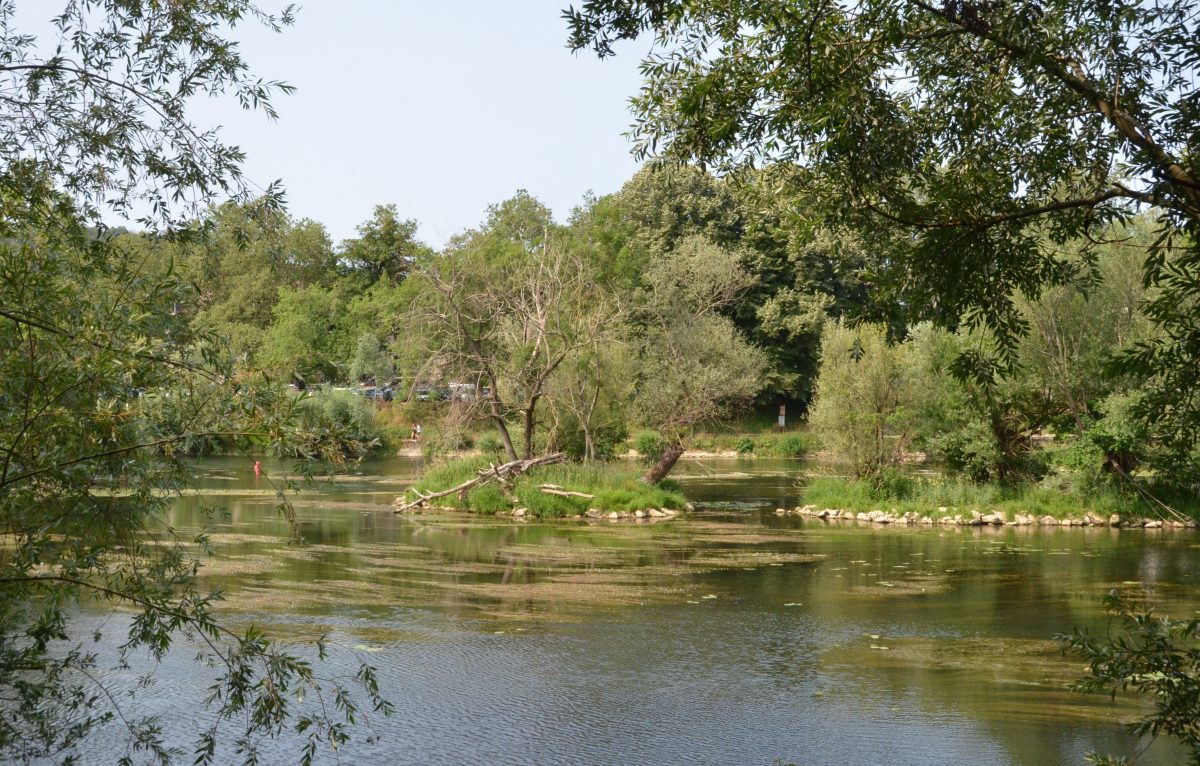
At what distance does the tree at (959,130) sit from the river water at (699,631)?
3.85 meters

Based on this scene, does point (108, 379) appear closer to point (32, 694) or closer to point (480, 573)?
point (32, 694)

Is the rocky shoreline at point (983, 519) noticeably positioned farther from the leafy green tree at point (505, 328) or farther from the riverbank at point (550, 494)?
the leafy green tree at point (505, 328)

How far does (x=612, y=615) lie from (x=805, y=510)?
46.2ft

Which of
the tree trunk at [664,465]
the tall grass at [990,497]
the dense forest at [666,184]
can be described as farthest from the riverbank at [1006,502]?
the dense forest at [666,184]

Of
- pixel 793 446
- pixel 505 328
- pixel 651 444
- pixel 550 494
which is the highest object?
pixel 505 328

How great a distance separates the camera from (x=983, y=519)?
25391 millimetres

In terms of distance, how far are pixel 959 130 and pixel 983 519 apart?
19.8 m


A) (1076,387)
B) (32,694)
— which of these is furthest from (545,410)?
(32,694)

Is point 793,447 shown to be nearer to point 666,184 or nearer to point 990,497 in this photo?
point 990,497

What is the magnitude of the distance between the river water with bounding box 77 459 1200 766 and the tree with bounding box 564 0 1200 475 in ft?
12.6

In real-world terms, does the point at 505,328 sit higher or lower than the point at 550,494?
higher

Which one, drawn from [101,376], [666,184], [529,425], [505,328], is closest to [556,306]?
[505,328]

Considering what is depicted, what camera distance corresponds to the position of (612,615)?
553 inches

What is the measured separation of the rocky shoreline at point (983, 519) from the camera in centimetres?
2389
